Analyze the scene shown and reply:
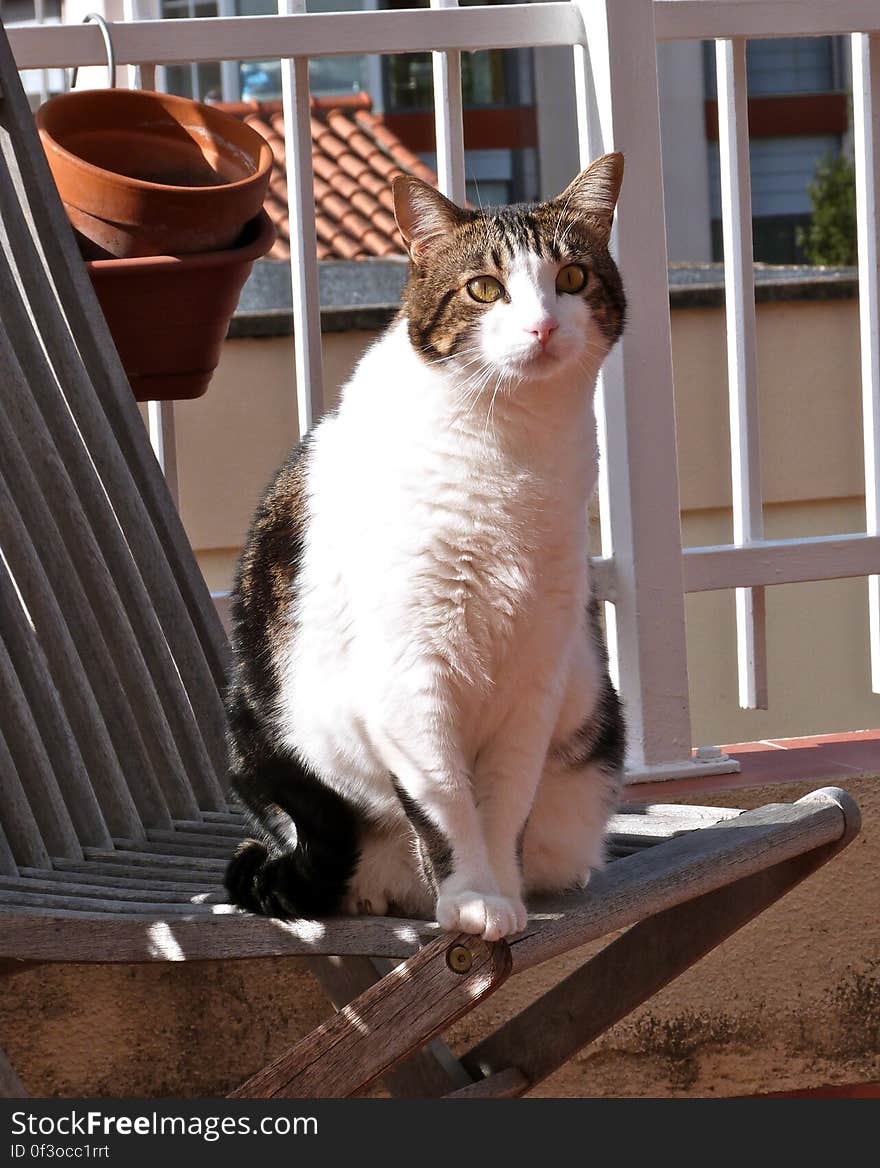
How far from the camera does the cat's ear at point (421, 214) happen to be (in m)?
1.42

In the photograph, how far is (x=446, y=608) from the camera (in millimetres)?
1283

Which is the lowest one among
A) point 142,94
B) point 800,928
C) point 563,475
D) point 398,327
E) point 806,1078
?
point 806,1078

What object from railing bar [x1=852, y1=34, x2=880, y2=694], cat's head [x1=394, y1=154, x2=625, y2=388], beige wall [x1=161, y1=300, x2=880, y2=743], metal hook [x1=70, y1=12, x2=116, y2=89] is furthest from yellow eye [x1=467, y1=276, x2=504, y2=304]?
beige wall [x1=161, y1=300, x2=880, y2=743]

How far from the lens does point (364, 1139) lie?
4.17 feet

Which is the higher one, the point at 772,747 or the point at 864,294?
the point at 864,294

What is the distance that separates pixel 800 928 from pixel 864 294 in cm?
99

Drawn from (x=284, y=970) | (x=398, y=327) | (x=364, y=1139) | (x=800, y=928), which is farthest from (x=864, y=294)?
(x=364, y=1139)

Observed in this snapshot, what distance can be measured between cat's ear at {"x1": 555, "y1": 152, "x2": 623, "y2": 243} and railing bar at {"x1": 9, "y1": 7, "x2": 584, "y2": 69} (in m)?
0.74

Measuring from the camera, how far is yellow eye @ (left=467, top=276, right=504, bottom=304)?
1401 mm

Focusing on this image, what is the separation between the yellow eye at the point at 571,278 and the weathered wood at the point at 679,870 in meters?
0.54

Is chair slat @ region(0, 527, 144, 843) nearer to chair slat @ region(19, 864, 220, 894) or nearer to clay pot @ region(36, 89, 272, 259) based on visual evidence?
chair slat @ region(19, 864, 220, 894)

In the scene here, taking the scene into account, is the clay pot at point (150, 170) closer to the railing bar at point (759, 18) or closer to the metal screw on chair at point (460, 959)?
the railing bar at point (759, 18)

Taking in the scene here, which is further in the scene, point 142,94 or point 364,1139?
point 142,94

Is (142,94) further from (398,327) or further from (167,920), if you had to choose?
(167,920)
